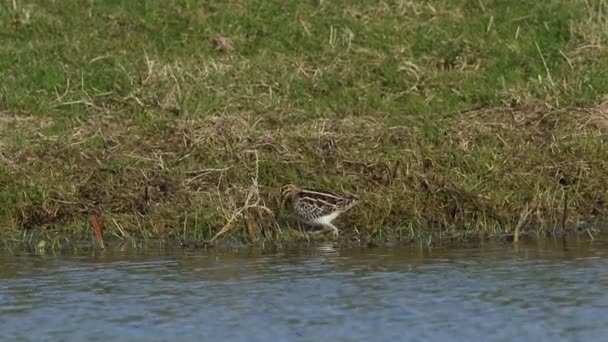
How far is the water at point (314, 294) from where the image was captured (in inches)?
349

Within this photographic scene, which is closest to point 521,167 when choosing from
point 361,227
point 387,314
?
point 361,227

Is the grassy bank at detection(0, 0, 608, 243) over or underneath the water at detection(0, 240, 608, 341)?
over

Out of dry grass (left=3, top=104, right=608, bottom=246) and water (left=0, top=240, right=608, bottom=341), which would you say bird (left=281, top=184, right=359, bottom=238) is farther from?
water (left=0, top=240, right=608, bottom=341)

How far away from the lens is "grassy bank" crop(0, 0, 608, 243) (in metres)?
11.4

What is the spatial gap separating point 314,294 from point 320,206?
5.02 ft

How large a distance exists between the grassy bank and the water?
0.45 meters

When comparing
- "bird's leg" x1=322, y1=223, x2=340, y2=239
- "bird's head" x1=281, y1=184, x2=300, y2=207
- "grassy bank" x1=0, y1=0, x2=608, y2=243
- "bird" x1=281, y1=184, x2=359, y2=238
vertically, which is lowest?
"bird's leg" x1=322, y1=223, x2=340, y2=239

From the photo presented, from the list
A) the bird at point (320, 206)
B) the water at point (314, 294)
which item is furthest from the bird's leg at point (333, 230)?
the water at point (314, 294)

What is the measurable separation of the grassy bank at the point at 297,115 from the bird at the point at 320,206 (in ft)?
0.42

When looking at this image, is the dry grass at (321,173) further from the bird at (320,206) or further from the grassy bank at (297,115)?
the bird at (320,206)

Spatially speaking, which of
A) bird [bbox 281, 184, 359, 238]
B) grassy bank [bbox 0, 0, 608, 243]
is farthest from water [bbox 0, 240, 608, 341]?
grassy bank [bbox 0, 0, 608, 243]

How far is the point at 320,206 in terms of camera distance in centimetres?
1112

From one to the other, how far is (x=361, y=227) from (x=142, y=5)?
4.44 meters

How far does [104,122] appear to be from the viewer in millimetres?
12828
